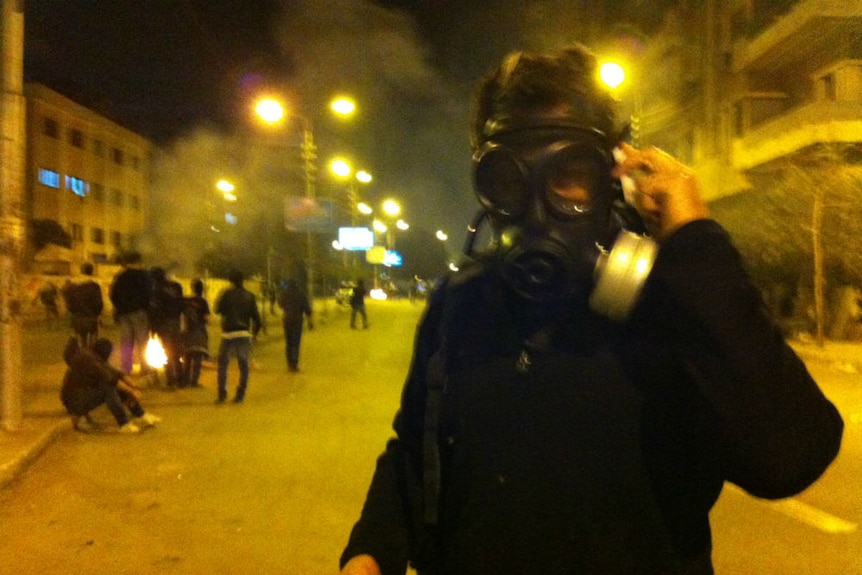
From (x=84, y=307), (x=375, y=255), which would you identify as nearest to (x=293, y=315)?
(x=84, y=307)

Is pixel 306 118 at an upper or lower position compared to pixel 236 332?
upper

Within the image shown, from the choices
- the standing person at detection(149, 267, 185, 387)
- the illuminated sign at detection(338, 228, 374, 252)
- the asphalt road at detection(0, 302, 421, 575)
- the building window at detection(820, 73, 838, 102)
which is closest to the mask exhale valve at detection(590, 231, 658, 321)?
the asphalt road at detection(0, 302, 421, 575)

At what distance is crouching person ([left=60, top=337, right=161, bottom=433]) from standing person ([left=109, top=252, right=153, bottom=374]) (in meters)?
2.27

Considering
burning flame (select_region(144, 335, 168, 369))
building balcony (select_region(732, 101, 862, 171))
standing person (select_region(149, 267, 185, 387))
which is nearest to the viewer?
burning flame (select_region(144, 335, 168, 369))

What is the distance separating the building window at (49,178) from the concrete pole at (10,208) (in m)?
35.1

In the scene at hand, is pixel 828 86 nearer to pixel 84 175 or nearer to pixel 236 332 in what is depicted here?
pixel 236 332

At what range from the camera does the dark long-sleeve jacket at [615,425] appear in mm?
1306

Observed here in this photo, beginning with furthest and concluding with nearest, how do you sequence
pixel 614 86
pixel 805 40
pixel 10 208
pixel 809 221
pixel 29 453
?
pixel 805 40 → pixel 809 221 → pixel 10 208 → pixel 29 453 → pixel 614 86

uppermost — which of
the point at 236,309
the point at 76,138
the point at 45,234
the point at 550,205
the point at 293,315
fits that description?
the point at 76,138

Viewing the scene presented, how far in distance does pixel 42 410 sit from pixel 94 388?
146 centimetres

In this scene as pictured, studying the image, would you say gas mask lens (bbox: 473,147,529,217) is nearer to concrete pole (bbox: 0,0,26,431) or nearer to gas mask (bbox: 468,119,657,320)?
gas mask (bbox: 468,119,657,320)

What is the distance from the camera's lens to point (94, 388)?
7.82 meters

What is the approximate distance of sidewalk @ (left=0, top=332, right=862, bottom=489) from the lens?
654cm

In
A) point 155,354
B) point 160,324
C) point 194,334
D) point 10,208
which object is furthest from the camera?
point 194,334
